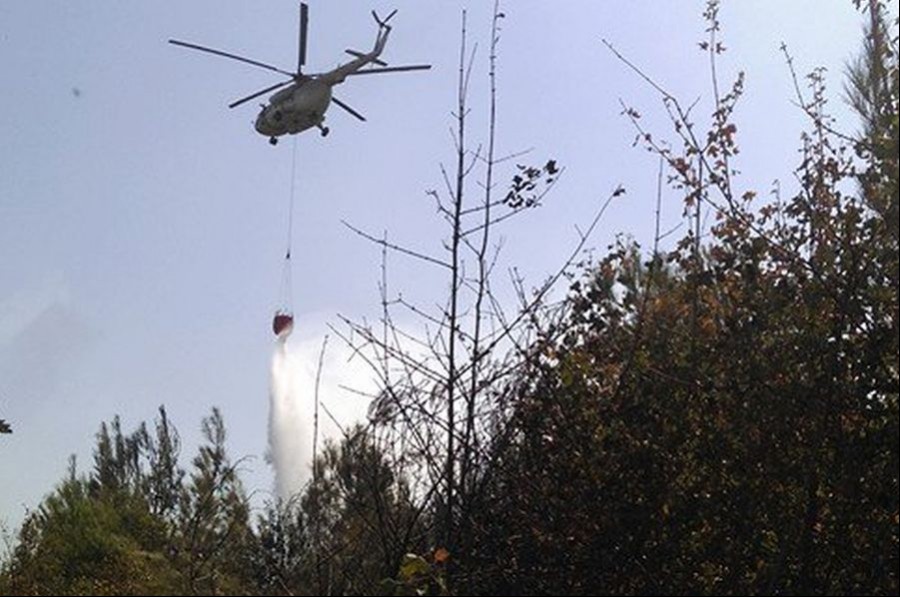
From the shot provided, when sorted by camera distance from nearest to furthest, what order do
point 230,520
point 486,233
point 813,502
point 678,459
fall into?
point 813,502 → point 486,233 → point 678,459 → point 230,520

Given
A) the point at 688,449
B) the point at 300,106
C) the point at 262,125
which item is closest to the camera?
the point at 688,449

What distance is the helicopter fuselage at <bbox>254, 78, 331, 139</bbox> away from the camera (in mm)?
12570

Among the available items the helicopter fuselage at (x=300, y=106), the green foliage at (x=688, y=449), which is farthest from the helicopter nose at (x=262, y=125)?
the green foliage at (x=688, y=449)

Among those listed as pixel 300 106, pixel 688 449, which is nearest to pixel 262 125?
pixel 300 106

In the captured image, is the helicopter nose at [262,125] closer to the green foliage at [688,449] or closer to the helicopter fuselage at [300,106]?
the helicopter fuselage at [300,106]

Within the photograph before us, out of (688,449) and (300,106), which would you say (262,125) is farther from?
(688,449)

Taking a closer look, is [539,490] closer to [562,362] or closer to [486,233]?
[562,362]

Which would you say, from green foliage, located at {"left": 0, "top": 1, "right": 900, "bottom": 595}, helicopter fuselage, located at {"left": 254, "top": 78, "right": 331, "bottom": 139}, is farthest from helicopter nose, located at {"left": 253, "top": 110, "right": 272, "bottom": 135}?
green foliage, located at {"left": 0, "top": 1, "right": 900, "bottom": 595}

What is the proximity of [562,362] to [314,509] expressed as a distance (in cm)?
170

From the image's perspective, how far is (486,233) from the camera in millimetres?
7344

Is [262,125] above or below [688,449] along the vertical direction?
above

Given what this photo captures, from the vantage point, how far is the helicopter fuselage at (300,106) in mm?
12570

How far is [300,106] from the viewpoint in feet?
41.6

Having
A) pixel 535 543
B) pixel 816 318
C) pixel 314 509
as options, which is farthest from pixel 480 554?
pixel 816 318
